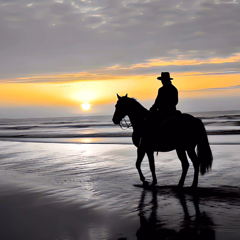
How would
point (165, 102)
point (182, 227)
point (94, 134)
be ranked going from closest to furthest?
point (182, 227) → point (165, 102) → point (94, 134)

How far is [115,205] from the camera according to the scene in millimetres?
5496

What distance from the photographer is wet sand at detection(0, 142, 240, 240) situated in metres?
4.19

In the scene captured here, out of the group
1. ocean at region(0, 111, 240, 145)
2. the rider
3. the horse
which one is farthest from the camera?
ocean at region(0, 111, 240, 145)

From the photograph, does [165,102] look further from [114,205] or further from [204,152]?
[114,205]

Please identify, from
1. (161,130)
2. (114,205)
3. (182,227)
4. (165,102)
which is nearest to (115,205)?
(114,205)

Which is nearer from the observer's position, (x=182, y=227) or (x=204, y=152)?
(x=182, y=227)

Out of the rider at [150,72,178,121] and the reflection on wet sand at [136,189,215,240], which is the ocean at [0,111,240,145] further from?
the reflection on wet sand at [136,189,215,240]

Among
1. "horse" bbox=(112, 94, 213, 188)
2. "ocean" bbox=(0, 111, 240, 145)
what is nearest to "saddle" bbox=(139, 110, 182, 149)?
"horse" bbox=(112, 94, 213, 188)

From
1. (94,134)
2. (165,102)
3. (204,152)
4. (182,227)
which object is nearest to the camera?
(182,227)

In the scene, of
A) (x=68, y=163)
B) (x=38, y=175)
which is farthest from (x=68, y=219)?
(x=68, y=163)

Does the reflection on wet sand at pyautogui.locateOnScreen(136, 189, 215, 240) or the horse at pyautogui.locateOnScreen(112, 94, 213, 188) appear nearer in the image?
the reflection on wet sand at pyautogui.locateOnScreen(136, 189, 215, 240)

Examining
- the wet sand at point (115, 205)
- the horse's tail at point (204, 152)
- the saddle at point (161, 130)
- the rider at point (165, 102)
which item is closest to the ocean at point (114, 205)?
the wet sand at point (115, 205)

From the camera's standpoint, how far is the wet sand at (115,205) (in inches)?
165

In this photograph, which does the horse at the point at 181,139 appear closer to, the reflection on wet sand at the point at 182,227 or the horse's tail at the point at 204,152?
the horse's tail at the point at 204,152
